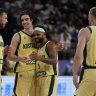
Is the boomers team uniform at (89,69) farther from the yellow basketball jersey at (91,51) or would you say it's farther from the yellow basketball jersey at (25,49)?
the yellow basketball jersey at (25,49)

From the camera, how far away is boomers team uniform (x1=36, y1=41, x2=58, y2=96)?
881 cm

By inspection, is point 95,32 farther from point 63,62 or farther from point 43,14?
point 43,14

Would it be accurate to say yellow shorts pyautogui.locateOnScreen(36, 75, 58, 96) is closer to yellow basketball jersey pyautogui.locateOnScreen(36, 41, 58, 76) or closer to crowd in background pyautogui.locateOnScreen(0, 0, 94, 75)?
yellow basketball jersey pyautogui.locateOnScreen(36, 41, 58, 76)

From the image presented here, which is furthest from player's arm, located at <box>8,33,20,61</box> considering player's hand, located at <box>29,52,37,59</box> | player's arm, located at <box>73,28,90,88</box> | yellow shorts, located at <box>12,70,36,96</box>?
player's arm, located at <box>73,28,90,88</box>

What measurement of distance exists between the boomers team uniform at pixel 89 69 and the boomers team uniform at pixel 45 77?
6.59 feet

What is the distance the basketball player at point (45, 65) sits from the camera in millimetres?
8695

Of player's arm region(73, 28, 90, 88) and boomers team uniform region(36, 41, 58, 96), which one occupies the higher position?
player's arm region(73, 28, 90, 88)

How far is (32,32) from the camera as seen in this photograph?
29.8ft

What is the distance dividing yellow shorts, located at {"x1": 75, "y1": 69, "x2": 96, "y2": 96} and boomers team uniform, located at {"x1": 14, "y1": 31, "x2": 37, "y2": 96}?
90.6 inches

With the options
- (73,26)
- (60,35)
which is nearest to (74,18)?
(73,26)

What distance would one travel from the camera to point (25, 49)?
903cm

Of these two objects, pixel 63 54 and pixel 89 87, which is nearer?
pixel 89 87

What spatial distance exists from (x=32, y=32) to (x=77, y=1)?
13059 mm

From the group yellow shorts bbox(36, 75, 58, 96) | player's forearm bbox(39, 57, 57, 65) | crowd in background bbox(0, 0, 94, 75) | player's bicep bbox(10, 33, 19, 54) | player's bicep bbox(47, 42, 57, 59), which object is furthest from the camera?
crowd in background bbox(0, 0, 94, 75)
